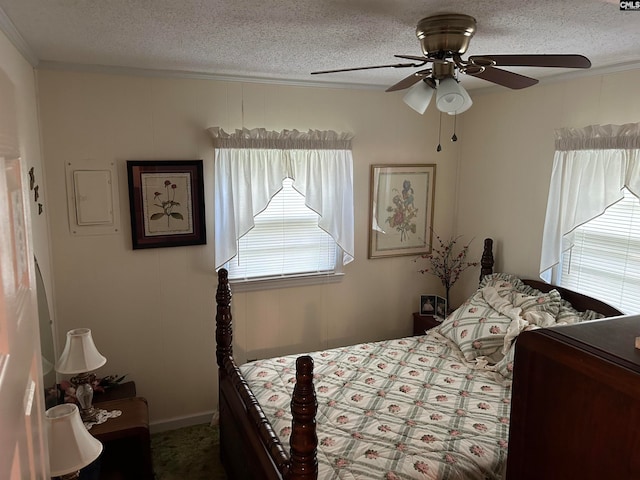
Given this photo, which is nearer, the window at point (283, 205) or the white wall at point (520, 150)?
the white wall at point (520, 150)

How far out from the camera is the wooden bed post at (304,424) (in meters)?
1.70

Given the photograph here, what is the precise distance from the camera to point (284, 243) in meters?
3.69

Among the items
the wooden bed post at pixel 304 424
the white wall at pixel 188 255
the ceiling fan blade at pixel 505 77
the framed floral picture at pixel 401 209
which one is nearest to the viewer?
the wooden bed post at pixel 304 424

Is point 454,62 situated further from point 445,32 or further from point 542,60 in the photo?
point 542,60

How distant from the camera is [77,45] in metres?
2.47

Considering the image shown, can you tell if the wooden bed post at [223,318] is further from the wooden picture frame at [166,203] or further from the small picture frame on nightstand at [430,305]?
the small picture frame on nightstand at [430,305]

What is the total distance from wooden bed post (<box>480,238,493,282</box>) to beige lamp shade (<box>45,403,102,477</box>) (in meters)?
3.00

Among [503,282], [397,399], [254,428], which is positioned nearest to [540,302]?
[503,282]

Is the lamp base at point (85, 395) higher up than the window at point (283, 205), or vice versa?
the window at point (283, 205)

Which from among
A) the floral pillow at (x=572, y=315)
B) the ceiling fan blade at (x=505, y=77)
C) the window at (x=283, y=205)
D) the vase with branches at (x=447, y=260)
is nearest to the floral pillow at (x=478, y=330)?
the floral pillow at (x=572, y=315)

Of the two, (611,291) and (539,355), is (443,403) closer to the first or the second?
(611,291)

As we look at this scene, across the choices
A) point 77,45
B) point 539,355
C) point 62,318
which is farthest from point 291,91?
point 539,355

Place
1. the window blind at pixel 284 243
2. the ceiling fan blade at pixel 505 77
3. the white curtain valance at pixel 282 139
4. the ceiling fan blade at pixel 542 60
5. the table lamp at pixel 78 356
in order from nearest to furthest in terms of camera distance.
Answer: the ceiling fan blade at pixel 542 60 < the ceiling fan blade at pixel 505 77 < the table lamp at pixel 78 356 < the white curtain valance at pixel 282 139 < the window blind at pixel 284 243

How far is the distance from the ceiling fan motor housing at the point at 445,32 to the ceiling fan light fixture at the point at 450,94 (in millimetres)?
136
